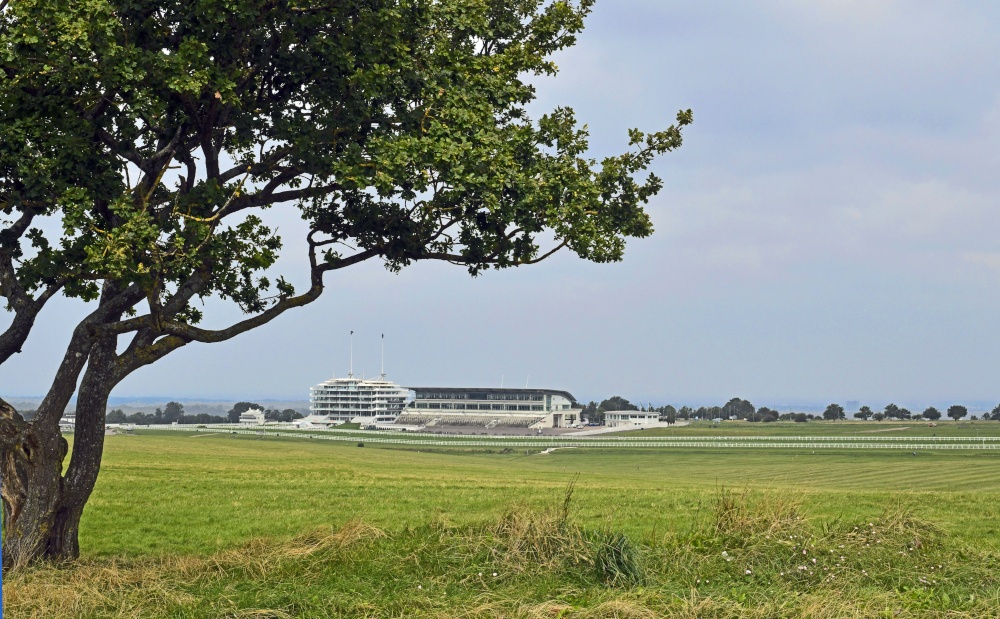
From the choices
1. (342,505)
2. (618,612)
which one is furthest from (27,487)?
(342,505)

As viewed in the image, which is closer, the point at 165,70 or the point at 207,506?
the point at 165,70

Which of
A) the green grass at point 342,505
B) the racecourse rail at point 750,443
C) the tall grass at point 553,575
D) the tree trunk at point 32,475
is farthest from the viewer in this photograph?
the racecourse rail at point 750,443

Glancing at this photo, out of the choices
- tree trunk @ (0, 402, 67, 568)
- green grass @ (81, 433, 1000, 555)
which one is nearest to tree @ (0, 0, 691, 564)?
tree trunk @ (0, 402, 67, 568)

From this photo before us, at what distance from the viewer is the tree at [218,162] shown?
1179cm

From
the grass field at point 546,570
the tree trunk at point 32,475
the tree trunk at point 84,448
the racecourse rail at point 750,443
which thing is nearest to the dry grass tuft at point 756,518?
the grass field at point 546,570

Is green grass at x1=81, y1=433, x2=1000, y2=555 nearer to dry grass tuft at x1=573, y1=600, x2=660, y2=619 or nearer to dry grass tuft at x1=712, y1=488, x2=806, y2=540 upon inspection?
dry grass tuft at x1=712, y1=488, x2=806, y2=540

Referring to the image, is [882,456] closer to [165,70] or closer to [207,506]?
[207,506]

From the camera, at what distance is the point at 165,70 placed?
38.7 ft

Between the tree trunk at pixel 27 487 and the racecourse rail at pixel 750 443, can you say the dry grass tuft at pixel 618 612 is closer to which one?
the tree trunk at pixel 27 487

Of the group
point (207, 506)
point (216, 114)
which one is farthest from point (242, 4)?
point (207, 506)

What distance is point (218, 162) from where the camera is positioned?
14305mm

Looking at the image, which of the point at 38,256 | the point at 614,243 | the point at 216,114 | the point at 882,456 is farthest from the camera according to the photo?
the point at 882,456

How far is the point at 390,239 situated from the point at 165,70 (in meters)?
4.37

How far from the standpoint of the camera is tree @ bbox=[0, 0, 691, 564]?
38.7 feet
